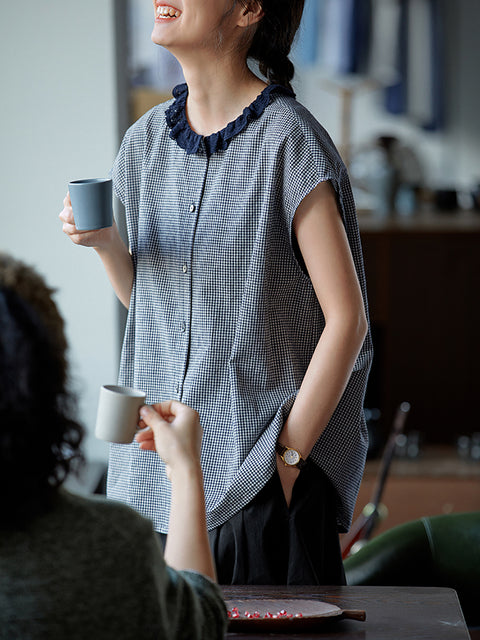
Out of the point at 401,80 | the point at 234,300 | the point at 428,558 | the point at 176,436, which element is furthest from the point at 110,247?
the point at 401,80

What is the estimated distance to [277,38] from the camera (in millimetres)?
1242

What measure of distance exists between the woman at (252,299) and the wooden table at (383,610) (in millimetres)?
116

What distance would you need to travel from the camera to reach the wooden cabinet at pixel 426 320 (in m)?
3.65

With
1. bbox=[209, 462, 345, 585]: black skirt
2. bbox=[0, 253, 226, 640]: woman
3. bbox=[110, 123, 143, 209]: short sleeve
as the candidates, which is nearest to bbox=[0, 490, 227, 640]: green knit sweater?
bbox=[0, 253, 226, 640]: woman

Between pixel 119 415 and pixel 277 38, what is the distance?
0.59 metres

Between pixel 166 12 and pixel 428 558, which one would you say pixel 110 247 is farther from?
pixel 428 558

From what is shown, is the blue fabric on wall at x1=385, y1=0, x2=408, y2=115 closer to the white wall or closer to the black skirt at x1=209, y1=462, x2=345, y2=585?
the white wall

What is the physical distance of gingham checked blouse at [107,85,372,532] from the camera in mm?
1182

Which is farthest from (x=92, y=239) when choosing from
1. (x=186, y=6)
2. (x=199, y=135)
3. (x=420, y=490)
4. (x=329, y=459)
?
(x=420, y=490)

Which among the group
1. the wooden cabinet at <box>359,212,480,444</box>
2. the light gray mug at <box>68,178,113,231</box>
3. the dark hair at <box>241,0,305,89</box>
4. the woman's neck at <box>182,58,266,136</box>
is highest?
the dark hair at <box>241,0,305,89</box>

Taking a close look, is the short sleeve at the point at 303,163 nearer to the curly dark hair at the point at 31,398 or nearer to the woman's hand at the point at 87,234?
the woman's hand at the point at 87,234

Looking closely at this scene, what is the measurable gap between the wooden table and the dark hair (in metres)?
0.69

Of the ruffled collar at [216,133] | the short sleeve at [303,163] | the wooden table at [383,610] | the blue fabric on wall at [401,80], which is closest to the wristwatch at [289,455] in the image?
the wooden table at [383,610]

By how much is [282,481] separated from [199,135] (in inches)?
19.3
